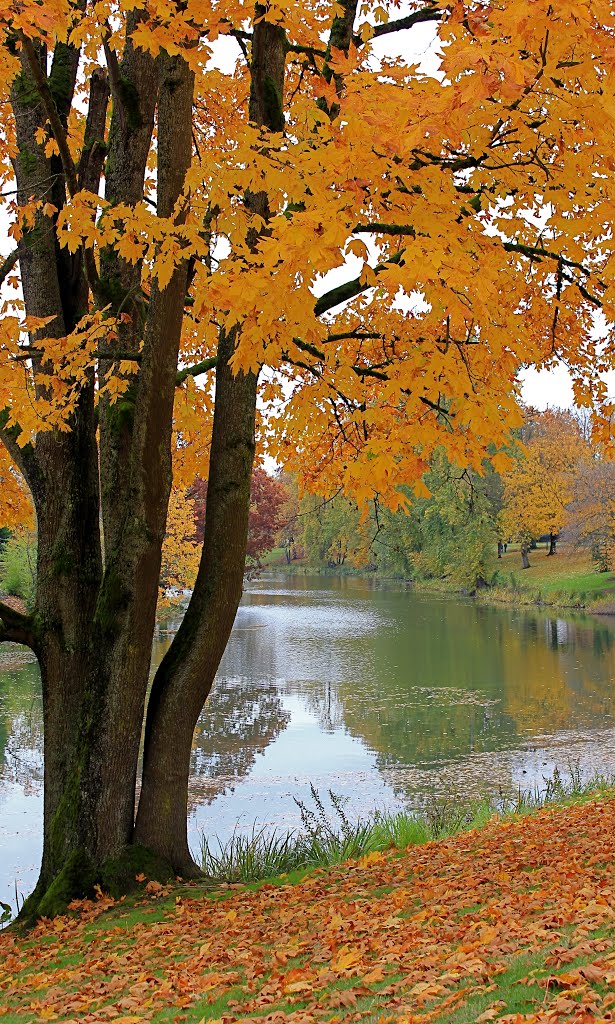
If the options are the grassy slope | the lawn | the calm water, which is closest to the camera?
the calm water

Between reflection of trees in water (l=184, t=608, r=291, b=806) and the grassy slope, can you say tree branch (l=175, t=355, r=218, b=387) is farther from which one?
the grassy slope

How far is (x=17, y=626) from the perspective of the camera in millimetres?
6645

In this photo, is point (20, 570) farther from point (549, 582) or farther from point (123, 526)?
point (549, 582)

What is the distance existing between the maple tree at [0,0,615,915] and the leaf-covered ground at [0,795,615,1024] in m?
1.00

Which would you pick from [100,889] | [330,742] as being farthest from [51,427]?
[330,742]

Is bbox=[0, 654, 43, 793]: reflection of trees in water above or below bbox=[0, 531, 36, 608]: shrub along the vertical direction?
below

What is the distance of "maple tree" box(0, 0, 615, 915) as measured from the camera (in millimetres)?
4031

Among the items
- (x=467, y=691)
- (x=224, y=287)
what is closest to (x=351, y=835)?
(x=224, y=287)

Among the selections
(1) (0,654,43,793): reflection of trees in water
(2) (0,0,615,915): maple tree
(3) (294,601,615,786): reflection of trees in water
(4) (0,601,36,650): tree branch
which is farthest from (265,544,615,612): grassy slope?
(4) (0,601,36,650): tree branch

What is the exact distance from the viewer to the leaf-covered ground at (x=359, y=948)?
3.03 meters

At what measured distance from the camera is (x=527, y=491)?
45.2 metres

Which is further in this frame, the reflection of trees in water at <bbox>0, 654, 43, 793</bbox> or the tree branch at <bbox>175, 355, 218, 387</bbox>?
the reflection of trees in water at <bbox>0, 654, 43, 793</bbox>

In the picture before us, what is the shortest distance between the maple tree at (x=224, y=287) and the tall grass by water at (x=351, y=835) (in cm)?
97

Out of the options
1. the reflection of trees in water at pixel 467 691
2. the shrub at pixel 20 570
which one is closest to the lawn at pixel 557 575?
the reflection of trees in water at pixel 467 691
